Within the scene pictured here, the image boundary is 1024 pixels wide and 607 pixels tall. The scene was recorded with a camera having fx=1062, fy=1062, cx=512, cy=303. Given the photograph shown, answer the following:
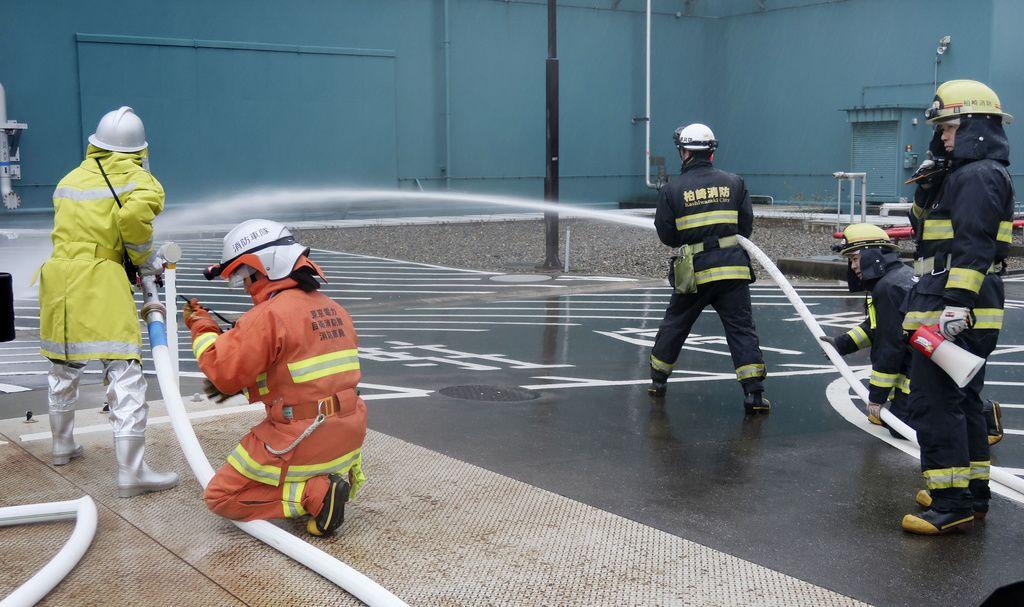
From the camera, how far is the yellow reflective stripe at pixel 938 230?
4.61 m

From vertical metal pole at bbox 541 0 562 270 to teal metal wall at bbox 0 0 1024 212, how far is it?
437 inches

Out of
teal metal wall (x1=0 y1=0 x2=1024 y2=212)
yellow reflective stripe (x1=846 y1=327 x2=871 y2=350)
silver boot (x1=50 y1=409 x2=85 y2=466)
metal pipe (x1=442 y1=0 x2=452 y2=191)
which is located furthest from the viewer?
metal pipe (x1=442 y1=0 x2=452 y2=191)

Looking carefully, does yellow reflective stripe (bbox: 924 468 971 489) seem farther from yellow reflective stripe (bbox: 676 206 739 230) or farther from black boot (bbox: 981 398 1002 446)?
yellow reflective stripe (bbox: 676 206 739 230)

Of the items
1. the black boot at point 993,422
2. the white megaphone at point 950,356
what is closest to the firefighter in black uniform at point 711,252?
the black boot at point 993,422

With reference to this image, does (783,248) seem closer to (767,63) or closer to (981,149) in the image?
(767,63)

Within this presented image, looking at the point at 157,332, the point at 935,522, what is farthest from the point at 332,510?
the point at 935,522

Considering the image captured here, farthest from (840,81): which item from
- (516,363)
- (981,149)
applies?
(981,149)

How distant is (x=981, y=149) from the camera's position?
4.52 m

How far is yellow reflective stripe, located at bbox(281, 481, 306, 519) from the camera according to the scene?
14.2ft

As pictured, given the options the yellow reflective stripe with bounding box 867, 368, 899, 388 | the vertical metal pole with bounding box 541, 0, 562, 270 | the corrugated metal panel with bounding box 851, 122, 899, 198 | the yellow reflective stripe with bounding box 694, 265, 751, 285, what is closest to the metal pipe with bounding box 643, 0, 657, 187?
the corrugated metal panel with bounding box 851, 122, 899, 198

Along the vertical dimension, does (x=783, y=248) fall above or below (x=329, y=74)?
below

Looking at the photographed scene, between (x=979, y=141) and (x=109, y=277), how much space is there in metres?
3.96

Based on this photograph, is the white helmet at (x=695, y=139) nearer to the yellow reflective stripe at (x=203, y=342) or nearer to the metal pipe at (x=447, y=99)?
the yellow reflective stripe at (x=203, y=342)

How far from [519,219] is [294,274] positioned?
23.8 m
